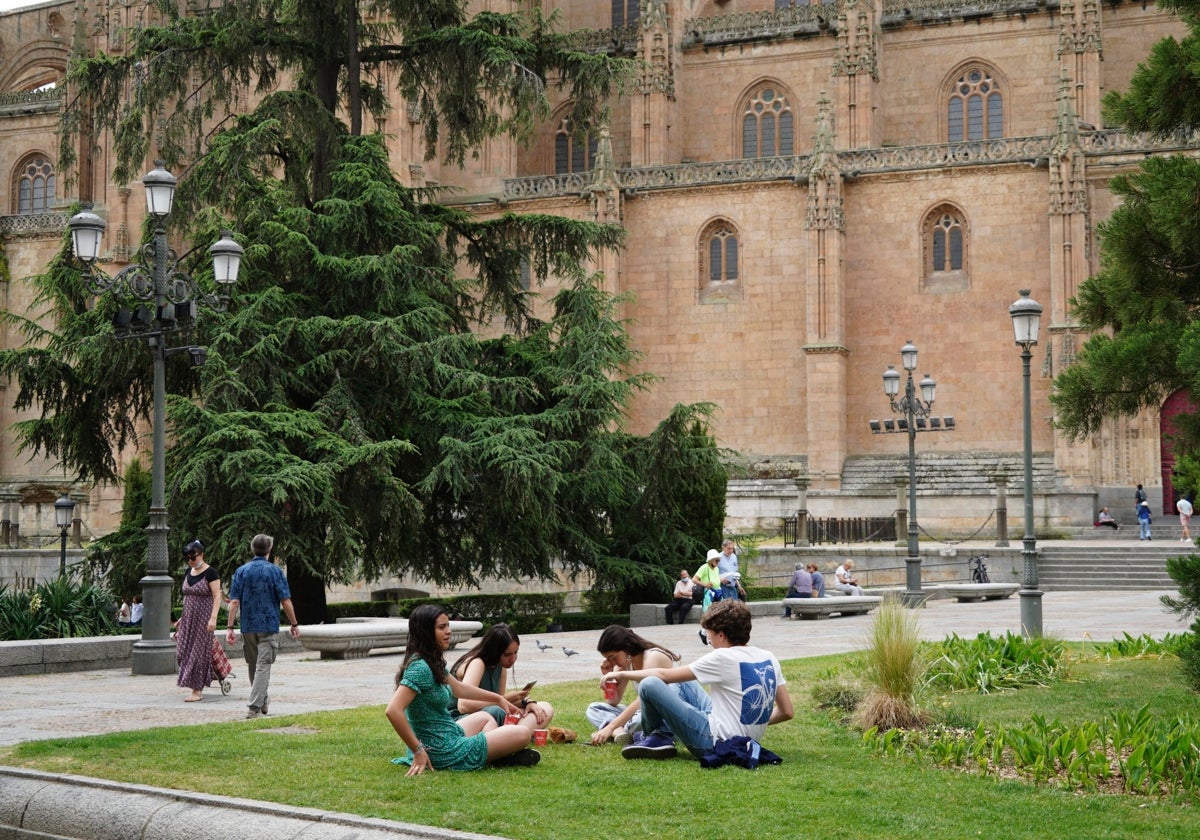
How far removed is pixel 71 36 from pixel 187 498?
38324mm

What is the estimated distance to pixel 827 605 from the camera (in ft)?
73.8

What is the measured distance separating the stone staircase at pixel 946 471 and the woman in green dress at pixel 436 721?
1162 inches

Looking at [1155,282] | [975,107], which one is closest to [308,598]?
[1155,282]

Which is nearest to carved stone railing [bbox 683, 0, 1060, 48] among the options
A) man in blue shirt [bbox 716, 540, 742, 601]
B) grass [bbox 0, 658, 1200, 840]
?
man in blue shirt [bbox 716, 540, 742, 601]

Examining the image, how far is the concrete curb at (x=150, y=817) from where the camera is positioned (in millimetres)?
6715

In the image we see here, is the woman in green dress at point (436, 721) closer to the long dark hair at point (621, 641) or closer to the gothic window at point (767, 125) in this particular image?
the long dark hair at point (621, 641)

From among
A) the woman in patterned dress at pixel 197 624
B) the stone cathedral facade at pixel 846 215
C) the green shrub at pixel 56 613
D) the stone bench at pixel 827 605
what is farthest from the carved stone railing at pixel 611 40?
the woman in patterned dress at pixel 197 624

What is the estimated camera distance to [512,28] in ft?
74.1

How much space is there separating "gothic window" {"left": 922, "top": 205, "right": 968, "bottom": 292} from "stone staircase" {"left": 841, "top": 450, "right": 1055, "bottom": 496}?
4748 mm

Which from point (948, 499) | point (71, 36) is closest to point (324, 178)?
point (948, 499)

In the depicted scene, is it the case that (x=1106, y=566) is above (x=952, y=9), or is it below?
below

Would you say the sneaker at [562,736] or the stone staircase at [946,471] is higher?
the stone staircase at [946,471]

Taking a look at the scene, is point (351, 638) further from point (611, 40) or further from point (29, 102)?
point (29, 102)

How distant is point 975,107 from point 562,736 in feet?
124
